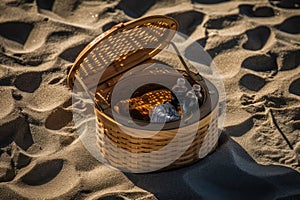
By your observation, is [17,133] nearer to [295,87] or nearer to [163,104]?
[163,104]

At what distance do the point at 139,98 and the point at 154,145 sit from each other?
1.31ft

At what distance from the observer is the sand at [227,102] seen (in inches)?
100

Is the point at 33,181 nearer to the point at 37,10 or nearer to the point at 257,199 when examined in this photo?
the point at 257,199

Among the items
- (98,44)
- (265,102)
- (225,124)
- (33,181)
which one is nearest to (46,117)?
(33,181)

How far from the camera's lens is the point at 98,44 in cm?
245

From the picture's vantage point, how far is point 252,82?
3.13m

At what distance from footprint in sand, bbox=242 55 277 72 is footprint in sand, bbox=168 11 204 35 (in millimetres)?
439

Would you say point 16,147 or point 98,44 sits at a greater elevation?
point 98,44

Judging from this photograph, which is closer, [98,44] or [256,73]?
[98,44]

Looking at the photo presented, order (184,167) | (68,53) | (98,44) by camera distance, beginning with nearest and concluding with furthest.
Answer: (98,44)
(184,167)
(68,53)

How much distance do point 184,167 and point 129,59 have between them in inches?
23.2

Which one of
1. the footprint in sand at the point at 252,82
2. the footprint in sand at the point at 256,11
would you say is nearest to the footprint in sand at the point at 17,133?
the footprint in sand at the point at 252,82

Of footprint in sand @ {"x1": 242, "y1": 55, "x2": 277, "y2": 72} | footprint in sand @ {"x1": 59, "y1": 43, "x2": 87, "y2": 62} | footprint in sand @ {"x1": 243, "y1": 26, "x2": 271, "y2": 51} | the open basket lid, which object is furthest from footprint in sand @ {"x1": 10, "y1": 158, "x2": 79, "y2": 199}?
footprint in sand @ {"x1": 243, "y1": 26, "x2": 271, "y2": 51}

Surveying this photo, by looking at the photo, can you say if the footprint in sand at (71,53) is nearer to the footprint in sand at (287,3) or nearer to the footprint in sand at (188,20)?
the footprint in sand at (188,20)
